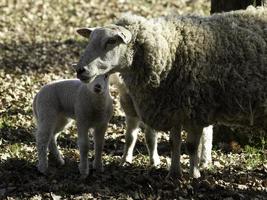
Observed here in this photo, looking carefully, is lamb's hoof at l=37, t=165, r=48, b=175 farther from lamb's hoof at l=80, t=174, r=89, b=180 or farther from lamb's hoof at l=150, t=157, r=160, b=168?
lamb's hoof at l=150, t=157, r=160, b=168

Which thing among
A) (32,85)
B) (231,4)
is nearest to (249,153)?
(231,4)

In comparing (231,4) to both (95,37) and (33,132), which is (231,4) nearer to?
(95,37)

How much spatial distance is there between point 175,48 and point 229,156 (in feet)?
7.53

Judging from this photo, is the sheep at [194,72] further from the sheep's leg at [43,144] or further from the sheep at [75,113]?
the sheep's leg at [43,144]

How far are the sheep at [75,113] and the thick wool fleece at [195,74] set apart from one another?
56 centimetres

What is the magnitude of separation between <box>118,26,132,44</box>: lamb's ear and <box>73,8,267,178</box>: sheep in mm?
118

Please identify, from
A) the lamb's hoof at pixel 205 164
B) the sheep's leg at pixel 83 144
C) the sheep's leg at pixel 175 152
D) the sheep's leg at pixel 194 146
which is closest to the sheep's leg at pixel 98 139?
the sheep's leg at pixel 83 144

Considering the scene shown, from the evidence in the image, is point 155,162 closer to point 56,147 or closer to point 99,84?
point 56,147

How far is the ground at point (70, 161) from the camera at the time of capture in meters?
6.77

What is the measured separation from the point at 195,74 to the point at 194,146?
0.90 m

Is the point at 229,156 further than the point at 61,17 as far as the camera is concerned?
No

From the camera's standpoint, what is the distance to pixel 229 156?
28.0 feet

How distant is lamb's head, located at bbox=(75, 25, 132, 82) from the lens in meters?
6.26

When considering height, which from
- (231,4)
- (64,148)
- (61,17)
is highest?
(231,4)
